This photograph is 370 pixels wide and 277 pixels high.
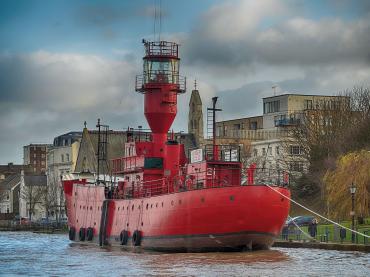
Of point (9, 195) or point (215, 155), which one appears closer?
point (215, 155)

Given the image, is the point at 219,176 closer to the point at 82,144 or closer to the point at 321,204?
the point at 321,204

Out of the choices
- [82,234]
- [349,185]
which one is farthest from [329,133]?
[82,234]

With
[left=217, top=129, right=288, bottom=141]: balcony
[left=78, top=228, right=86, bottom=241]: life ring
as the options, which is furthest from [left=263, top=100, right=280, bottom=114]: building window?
[left=78, top=228, right=86, bottom=241]: life ring

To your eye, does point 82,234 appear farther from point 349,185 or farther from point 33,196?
point 33,196

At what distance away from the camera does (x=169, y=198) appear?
50.4 metres

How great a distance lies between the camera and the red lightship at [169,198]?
47.2m

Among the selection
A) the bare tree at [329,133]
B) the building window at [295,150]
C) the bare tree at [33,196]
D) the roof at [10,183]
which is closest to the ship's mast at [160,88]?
the bare tree at [329,133]

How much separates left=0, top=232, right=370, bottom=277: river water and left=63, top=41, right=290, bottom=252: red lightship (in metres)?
1.13

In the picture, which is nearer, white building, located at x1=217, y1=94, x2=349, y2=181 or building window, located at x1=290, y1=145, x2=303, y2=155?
white building, located at x1=217, y1=94, x2=349, y2=181

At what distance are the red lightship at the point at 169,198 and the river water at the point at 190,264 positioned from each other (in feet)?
3.70

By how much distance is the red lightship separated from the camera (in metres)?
47.2

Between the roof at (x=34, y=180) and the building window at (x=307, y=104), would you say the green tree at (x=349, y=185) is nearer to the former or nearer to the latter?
the building window at (x=307, y=104)

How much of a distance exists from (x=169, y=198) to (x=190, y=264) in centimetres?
788

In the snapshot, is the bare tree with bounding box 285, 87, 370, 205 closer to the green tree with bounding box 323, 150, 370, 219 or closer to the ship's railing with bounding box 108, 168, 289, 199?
the green tree with bounding box 323, 150, 370, 219
